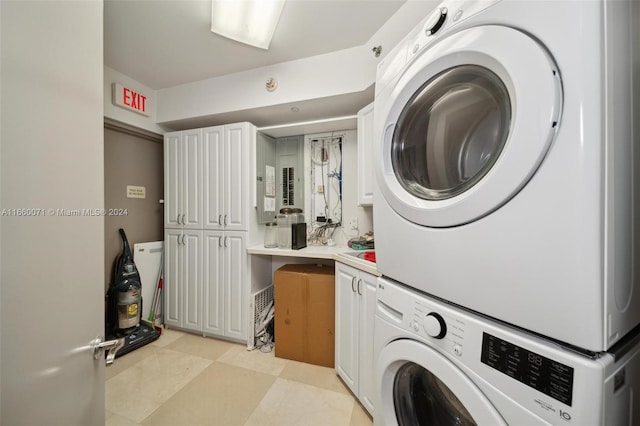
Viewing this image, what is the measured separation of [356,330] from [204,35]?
2221mm

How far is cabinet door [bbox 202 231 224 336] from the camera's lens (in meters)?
2.09

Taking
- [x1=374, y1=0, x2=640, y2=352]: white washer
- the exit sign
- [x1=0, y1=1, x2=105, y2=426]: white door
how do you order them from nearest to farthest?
[x1=374, y1=0, x2=640, y2=352]: white washer < [x1=0, y1=1, x2=105, y2=426]: white door < the exit sign

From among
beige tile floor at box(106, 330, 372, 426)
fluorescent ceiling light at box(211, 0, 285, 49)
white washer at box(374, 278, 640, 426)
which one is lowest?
beige tile floor at box(106, 330, 372, 426)

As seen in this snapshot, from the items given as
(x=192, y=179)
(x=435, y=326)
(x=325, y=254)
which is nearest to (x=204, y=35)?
(x=192, y=179)

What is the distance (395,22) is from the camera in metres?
1.41

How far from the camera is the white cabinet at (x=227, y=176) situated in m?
2.03

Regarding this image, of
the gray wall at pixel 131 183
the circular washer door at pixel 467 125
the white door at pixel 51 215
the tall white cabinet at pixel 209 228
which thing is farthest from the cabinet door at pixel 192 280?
the circular washer door at pixel 467 125

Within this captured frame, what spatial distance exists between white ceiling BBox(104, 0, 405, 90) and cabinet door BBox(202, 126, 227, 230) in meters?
0.53

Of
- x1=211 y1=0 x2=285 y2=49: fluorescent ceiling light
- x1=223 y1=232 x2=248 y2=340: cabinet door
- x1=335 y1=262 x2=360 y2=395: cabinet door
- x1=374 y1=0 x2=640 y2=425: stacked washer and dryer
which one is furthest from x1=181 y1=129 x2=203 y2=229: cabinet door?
x1=374 y1=0 x2=640 y2=425: stacked washer and dryer

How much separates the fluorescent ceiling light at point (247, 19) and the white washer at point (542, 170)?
1.08m

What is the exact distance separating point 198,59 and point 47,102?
1622 mm

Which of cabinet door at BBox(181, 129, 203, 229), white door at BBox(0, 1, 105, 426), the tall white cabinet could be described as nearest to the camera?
white door at BBox(0, 1, 105, 426)

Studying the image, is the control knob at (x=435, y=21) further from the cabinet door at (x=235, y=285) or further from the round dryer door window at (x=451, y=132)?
the cabinet door at (x=235, y=285)

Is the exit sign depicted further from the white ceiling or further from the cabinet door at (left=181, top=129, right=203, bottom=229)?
the cabinet door at (left=181, top=129, right=203, bottom=229)
